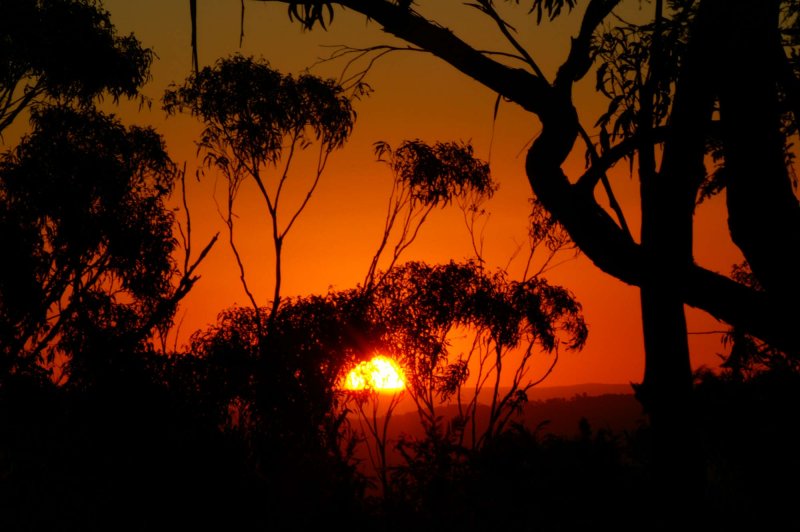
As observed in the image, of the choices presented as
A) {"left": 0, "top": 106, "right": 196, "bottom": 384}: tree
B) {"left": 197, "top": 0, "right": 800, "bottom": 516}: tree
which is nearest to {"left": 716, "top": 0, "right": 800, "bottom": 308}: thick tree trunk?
{"left": 197, "top": 0, "right": 800, "bottom": 516}: tree

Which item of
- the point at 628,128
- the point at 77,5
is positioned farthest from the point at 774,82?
the point at 77,5

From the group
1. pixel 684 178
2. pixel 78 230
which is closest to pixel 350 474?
pixel 684 178

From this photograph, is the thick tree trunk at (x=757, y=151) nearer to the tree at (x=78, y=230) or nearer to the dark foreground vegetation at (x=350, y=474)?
the dark foreground vegetation at (x=350, y=474)

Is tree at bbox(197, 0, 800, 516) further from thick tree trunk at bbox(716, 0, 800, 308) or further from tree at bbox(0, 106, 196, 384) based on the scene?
tree at bbox(0, 106, 196, 384)

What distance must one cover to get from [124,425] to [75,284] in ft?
38.6

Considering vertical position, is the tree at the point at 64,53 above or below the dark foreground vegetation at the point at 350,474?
above

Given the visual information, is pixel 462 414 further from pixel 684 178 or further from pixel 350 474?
pixel 684 178

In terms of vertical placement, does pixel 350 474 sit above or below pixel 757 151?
below

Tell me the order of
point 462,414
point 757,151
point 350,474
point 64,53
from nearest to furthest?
1. point 757,151
2. point 350,474
3. point 462,414
4. point 64,53

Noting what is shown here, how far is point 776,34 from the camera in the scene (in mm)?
2908

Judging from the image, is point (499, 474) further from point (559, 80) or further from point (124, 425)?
point (124, 425)

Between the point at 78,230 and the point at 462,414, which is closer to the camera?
the point at 462,414

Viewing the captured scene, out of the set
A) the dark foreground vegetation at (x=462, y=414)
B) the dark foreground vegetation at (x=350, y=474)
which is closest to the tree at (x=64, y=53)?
the dark foreground vegetation at (x=462, y=414)

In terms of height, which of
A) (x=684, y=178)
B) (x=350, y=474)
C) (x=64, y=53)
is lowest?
(x=350, y=474)
